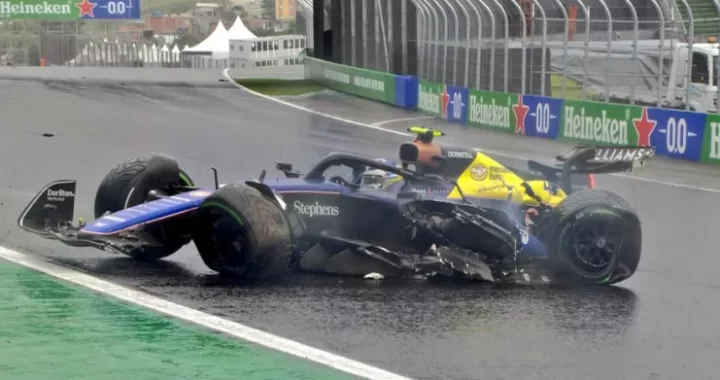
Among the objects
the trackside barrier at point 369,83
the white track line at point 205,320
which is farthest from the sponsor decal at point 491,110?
the white track line at point 205,320

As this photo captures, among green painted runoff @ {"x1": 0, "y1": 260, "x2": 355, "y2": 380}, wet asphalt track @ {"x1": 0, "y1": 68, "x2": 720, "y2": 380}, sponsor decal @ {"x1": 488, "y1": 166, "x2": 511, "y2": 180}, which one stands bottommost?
wet asphalt track @ {"x1": 0, "y1": 68, "x2": 720, "y2": 380}

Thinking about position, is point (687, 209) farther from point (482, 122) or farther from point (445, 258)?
point (482, 122)

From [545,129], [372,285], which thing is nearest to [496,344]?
[372,285]

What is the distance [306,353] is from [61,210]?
366 cm

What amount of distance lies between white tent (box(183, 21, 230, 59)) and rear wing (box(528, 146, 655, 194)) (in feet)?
212

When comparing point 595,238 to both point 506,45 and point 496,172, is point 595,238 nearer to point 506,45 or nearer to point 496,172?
point 496,172

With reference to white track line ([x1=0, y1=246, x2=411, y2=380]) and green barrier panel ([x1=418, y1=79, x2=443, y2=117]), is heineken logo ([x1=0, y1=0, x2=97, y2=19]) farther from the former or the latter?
white track line ([x1=0, y1=246, x2=411, y2=380])

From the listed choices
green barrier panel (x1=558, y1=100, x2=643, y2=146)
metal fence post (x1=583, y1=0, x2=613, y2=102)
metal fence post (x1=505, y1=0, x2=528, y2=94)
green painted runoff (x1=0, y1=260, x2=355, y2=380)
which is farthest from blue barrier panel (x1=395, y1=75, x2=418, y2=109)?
green painted runoff (x1=0, y1=260, x2=355, y2=380)

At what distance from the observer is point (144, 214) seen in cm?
973

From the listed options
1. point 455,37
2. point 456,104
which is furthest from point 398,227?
point 455,37

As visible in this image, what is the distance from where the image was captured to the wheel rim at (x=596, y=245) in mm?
9555

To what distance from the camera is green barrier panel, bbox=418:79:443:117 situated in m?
30.7

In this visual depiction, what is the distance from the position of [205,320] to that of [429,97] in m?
23.9

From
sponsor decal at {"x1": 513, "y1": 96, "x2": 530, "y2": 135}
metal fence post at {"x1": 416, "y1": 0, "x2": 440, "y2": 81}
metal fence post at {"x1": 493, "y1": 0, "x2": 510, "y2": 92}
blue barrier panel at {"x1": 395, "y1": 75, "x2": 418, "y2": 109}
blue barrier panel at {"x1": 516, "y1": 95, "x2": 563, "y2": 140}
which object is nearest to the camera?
blue barrier panel at {"x1": 516, "y1": 95, "x2": 563, "y2": 140}
